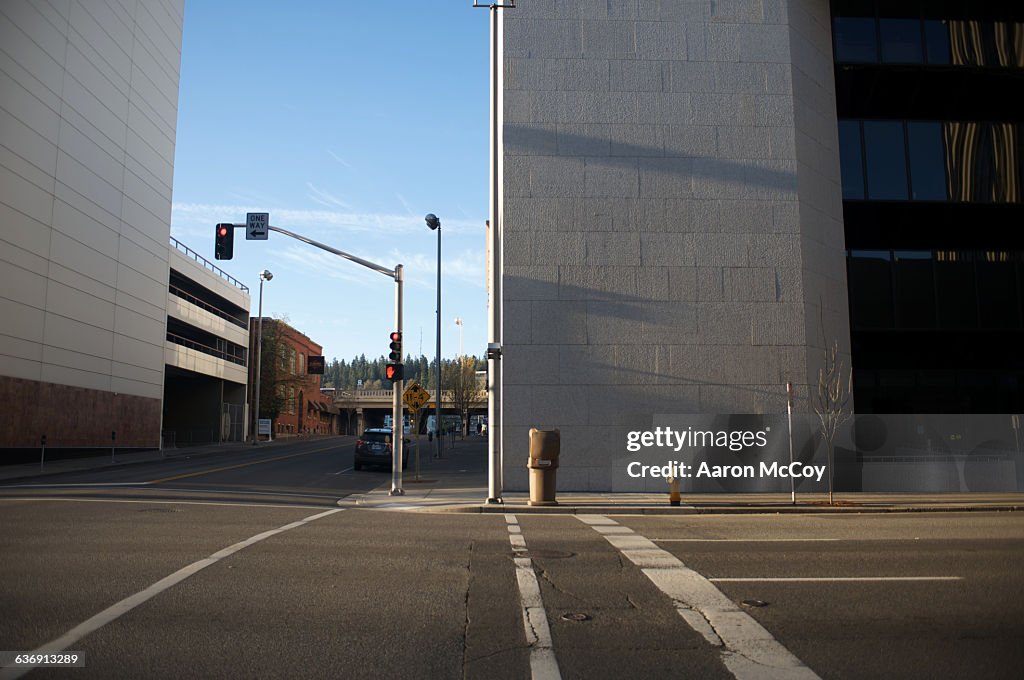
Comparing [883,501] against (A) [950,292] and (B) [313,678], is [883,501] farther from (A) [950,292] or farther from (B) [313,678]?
(B) [313,678]

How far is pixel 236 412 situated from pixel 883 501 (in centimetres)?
6438

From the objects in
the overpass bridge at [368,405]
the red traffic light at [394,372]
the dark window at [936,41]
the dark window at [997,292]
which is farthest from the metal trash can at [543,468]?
the overpass bridge at [368,405]

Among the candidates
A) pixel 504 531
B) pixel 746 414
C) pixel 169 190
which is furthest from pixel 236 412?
pixel 504 531

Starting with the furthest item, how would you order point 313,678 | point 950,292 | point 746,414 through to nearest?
point 950,292 → point 746,414 → point 313,678

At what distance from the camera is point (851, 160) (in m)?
24.9

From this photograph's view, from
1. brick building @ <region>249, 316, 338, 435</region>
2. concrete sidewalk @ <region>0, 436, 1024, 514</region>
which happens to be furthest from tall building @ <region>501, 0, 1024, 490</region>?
brick building @ <region>249, 316, 338, 435</region>

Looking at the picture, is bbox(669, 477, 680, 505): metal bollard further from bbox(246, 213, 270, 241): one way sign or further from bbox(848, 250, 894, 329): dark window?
bbox(246, 213, 270, 241): one way sign

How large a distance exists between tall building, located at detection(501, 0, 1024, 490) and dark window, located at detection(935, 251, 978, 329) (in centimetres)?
8

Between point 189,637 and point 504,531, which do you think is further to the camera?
point 504,531

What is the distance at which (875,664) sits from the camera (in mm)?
5410

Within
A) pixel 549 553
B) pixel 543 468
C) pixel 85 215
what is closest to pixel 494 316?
pixel 543 468

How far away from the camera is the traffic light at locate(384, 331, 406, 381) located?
19.8 metres

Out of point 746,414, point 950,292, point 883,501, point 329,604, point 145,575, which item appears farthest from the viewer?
point 950,292

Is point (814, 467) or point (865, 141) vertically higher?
point (865, 141)
